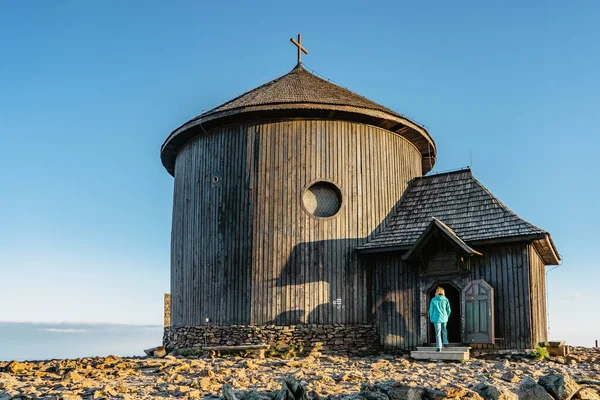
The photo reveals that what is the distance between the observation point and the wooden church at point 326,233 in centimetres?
1917

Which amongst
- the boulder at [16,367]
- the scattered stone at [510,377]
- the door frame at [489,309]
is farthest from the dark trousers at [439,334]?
the boulder at [16,367]

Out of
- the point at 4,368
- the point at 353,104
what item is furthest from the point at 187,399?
the point at 353,104

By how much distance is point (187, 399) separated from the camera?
38.4ft

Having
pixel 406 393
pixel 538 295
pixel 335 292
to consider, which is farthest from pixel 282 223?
pixel 406 393

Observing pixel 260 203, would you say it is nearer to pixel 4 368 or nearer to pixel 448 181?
pixel 448 181

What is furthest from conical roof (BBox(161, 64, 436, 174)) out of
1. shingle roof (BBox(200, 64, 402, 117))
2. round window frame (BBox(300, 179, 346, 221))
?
round window frame (BBox(300, 179, 346, 221))

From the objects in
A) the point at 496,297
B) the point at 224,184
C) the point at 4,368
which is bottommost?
the point at 4,368

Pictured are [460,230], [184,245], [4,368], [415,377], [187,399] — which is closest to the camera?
[187,399]

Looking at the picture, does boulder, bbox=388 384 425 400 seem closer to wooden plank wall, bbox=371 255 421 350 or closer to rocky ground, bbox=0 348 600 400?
rocky ground, bbox=0 348 600 400

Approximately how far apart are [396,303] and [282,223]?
13.1ft

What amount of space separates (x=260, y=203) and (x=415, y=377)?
8.27 metres

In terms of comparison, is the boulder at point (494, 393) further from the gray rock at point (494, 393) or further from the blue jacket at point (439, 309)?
the blue jacket at point (439, 309)

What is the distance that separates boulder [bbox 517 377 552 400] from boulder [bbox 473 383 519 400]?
301 mm

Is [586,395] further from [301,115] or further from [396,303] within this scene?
[301,115]
